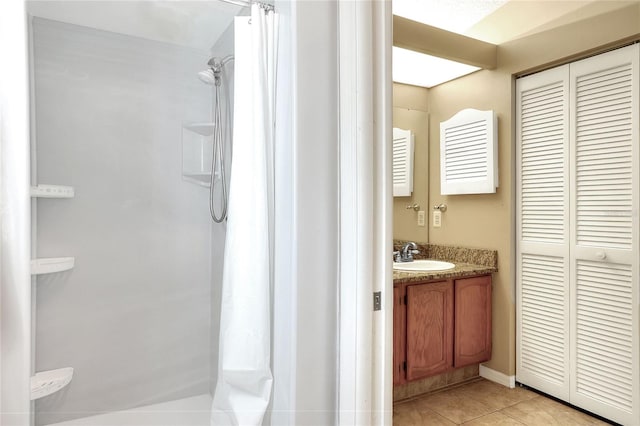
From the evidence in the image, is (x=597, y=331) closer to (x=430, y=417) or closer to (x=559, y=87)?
(x=430, y=417)

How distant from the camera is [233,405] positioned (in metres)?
1.51

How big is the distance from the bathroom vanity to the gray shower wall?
1109mm

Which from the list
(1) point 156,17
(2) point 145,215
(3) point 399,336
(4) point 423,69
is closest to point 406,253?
(3) point 399,336

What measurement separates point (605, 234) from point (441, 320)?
1047mm

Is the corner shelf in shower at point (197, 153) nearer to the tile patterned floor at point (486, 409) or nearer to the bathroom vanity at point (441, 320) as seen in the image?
the bathroom vanity at point (441, 320)

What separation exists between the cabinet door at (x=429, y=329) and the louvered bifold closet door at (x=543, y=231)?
1.75 ft

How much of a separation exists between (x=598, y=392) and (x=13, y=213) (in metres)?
2.85

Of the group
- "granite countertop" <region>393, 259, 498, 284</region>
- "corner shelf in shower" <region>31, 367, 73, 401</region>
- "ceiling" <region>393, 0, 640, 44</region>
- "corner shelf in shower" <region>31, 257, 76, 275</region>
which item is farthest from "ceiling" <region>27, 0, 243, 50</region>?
"granite countertop" <region>393, 259, 498, 284</region>

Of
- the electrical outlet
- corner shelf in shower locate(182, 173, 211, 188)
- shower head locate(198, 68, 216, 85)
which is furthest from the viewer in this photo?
the electrical outlet

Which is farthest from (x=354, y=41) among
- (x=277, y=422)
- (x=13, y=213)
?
(x=277, y=422)

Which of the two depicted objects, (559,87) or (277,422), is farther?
(559,87)

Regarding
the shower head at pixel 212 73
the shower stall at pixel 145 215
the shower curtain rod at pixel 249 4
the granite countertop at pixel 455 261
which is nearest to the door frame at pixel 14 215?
the shower stall at pixel 145 215

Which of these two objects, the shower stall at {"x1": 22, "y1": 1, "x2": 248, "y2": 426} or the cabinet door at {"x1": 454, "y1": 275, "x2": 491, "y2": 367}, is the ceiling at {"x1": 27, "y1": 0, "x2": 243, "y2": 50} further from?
the cabinet door at {"x1": 454, "y1": 275, "x2": 491, "y2": 367}

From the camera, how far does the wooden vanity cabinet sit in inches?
91.4
